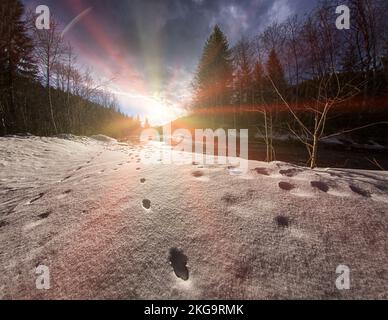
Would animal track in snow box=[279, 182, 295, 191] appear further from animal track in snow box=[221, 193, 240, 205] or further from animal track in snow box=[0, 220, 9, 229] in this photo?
animal track in snow box=[0, 220, 9, 229]

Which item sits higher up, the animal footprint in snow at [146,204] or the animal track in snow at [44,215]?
the animal footprint in snow at [146,204]

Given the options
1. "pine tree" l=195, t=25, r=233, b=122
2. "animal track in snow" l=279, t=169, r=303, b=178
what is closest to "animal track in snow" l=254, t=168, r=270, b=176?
"animal track in snow" l=279, t=169, r=303, b=178

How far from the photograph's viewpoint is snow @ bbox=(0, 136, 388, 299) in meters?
1.16

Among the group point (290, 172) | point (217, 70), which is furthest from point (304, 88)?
point (290, 172)

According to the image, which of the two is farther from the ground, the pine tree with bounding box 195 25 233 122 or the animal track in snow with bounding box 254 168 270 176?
the pine tree with bounding box 195 25 233 122

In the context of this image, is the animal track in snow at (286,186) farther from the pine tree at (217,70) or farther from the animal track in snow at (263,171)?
the pine tree at (217,70)

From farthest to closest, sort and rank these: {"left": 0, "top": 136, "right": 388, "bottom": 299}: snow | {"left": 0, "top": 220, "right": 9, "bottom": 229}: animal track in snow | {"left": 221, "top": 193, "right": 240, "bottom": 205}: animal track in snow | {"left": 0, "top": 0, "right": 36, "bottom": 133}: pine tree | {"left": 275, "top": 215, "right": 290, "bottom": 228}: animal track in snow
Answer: {"left": 0, "top": 0, "right": 36, "bottom": 133}: pine tree
{"left": 0, "top": 220, "right": 9, "bottom": 229}: animal track in snow
{"left": 221, "top": 193, "right": 240, "bottom": 205}: animal track in snow
{"left": 275, "top": 215, "right": 290, "bottom": 228}: animal track in snow
{"left": 0, "top": 136, "right": 388, "bottom": 299}: snow

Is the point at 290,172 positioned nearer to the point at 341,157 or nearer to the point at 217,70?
the point at 341,157

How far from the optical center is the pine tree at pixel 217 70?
26328 mm

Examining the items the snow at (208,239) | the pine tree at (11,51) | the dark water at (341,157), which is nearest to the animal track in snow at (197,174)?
the snow at (208,239)

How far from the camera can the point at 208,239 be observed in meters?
1.49

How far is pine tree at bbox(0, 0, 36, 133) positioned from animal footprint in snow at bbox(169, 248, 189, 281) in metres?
18.1

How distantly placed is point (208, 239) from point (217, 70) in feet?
94.7

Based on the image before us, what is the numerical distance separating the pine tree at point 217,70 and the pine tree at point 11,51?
2056 cm
